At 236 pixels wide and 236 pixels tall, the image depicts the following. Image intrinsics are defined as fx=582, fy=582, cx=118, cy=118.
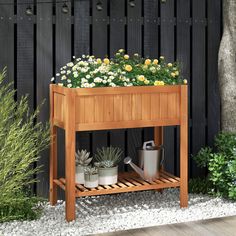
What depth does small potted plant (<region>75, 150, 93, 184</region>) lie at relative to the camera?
17.8 feet

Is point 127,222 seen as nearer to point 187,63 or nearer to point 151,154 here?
point 151,154

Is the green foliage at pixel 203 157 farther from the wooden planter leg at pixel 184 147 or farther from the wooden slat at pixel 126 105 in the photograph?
the wooden slat at pixel 126 105

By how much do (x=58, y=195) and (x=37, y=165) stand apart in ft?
1.31

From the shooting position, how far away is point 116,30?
235 inches

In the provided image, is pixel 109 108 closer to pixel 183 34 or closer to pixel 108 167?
pixel 108 167

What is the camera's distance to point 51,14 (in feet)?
18.8

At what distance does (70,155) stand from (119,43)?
1506mm

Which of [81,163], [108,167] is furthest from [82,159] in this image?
[108,167]

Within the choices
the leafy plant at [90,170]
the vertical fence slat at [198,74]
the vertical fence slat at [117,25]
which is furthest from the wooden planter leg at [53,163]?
the vertical fence slat at [198,74]

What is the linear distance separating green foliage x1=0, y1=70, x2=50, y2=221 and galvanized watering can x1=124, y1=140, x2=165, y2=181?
0.91m

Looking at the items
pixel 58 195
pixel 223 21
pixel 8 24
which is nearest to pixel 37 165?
pixel 58 195

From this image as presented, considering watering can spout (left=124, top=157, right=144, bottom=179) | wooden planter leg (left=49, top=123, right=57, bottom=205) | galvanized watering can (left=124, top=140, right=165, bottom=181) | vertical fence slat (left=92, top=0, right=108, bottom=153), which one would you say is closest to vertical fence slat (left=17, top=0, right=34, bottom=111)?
wooden planter leg (left=49, top=123, right=57, bottom=205)

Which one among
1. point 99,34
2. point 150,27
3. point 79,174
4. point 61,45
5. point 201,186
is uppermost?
point 150,27

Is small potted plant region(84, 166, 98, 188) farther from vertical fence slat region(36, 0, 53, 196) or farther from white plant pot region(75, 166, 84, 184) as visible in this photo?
vertical fence slat region(36, 0, 53, 196)
